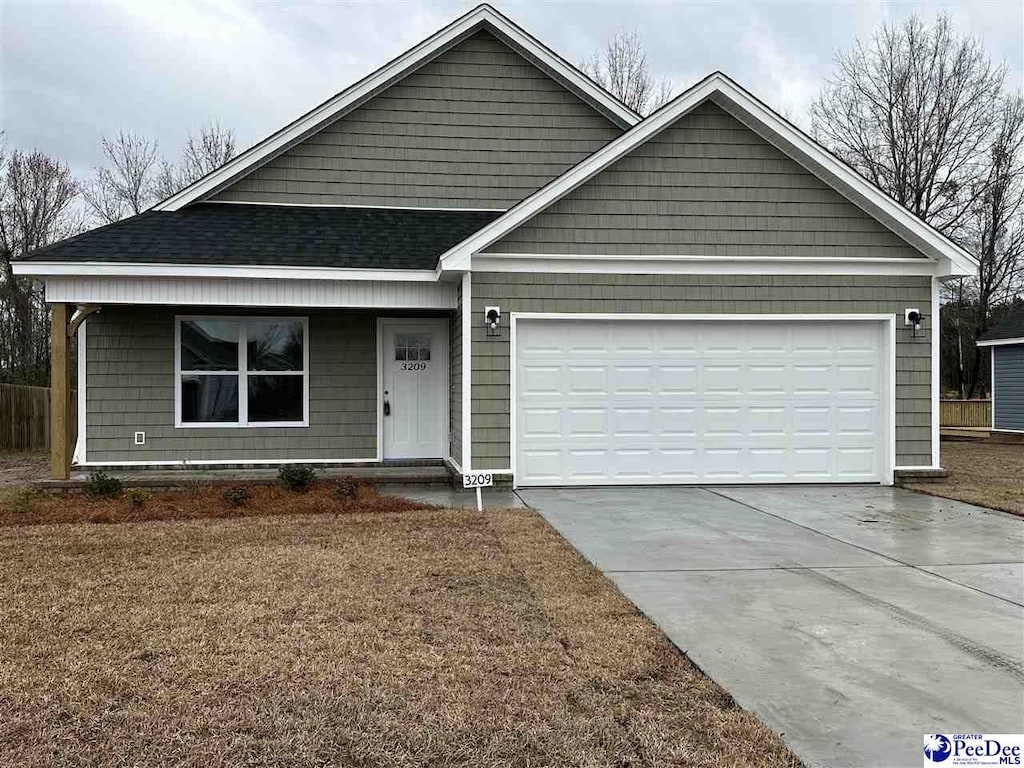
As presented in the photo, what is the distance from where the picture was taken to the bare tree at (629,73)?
2989 cm

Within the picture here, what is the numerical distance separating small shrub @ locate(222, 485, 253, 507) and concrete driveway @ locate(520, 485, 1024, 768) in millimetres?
3362

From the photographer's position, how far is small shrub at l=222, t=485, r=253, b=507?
29.5ft

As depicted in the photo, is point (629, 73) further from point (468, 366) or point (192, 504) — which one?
point (192, 504)

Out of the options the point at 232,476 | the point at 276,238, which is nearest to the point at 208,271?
the point at 276,238

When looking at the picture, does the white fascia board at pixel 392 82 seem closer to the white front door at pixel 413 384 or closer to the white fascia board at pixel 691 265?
the white front door at pixel 413 384

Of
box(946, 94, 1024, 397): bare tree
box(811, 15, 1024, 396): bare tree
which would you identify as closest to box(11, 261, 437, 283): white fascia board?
box(811, 15, 1024, 396): bare tree

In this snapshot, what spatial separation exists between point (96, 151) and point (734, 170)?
86.0 feet

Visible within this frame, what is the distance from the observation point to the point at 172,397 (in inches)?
457

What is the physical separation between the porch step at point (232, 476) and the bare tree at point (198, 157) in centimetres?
2197

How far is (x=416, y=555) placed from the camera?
257 inches

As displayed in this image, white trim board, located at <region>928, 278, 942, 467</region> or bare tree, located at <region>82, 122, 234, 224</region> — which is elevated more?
bare tree, located at <region>82, 122, 234, 224</region>

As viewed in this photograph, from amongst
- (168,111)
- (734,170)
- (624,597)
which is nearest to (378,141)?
(734,170)

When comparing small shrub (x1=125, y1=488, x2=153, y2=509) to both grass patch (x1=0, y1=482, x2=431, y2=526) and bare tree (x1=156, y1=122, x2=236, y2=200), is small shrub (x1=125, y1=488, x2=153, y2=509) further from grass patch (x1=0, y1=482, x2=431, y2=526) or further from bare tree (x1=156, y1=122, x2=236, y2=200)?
bare tree (x1=156, y1=122, x2=236, y2=200)

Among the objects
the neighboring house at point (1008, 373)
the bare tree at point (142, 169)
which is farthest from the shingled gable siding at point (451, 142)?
the bare tree at point (142, 169)
